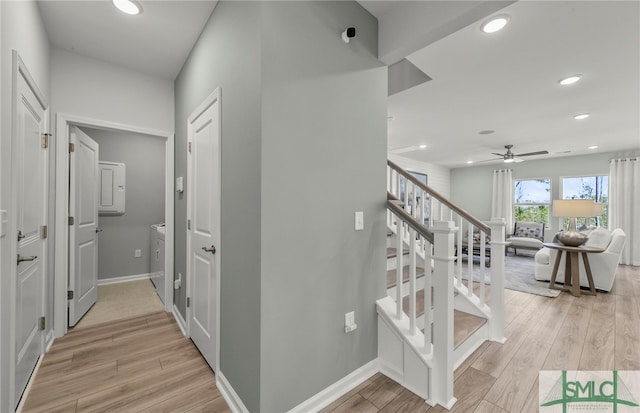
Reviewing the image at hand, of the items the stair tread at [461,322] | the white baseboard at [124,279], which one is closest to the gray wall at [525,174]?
the stair tread at [461,322]

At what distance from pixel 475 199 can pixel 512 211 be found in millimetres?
1056

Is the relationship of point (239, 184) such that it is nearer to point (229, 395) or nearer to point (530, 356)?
point (229, 395)

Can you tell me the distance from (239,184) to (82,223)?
7.64 ft

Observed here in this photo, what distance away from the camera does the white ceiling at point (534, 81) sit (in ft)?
6.48

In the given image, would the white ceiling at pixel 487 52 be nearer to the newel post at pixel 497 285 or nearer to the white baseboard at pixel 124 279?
the newel post at pixel 497 285

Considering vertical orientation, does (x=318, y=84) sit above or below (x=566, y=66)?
below

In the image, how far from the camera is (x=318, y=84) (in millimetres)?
1636

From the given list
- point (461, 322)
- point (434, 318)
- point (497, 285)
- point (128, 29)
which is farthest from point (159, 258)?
point (497, 285)

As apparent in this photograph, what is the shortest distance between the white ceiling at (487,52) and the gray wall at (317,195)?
1.71 ft

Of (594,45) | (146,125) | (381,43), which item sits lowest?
(146,125)

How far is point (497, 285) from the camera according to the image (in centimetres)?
248

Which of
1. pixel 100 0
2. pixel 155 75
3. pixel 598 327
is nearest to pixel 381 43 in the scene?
pixel 100 0

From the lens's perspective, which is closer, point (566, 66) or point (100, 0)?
point (100, 0)

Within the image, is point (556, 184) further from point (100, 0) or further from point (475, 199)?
point (100, 0)
